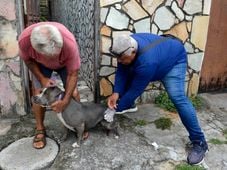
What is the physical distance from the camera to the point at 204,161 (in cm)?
372

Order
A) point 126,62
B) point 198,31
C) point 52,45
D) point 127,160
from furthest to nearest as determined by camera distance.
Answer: point 198,31, point 127,160, point 126,62, point 52,45

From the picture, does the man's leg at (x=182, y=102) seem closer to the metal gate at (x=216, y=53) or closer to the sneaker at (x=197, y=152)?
the sneaker at (x=197, y=152)

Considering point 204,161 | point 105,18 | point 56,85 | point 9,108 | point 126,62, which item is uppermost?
point 105,18

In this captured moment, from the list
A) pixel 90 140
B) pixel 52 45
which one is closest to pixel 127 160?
pixel 90 140

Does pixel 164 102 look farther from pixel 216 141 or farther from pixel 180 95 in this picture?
pixel 180 95

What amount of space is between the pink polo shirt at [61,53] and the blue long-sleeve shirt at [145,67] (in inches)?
23.2

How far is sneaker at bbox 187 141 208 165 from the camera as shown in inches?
143

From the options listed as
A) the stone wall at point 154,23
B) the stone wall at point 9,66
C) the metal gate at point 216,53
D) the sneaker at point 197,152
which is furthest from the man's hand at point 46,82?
the metal gate at point 216,53

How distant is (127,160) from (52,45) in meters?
1.50

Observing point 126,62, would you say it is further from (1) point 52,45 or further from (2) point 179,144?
(2) point 179,144

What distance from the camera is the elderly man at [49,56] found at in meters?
2.97

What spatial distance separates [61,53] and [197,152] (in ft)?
6.00

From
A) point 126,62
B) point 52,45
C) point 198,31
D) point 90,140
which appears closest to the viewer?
point 52,45

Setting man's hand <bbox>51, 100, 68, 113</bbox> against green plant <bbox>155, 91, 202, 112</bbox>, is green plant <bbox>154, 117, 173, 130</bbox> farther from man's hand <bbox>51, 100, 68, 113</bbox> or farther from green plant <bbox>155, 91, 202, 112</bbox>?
man's hand <bbox>51, 100, 68, 113</bbox>
